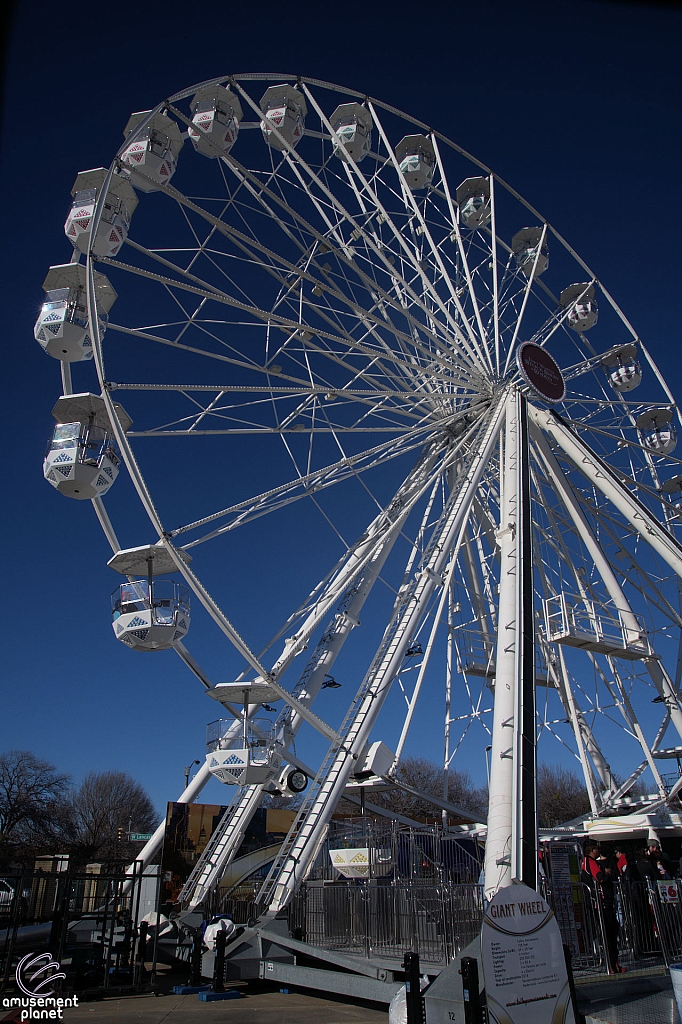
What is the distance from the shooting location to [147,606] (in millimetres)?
14398

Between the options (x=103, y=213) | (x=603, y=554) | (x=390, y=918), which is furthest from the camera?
(x=603, y=554)

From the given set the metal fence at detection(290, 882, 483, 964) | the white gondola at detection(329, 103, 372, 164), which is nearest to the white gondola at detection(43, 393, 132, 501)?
the metal fence at detection(290, 882, 483, 964)

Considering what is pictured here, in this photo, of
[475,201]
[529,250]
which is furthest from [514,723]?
[529,250]

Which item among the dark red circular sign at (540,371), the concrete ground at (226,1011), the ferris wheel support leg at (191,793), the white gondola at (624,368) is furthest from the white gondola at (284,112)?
the concrete ground at (226,1011)

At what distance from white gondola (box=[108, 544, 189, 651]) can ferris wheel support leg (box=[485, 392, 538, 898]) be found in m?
6.50

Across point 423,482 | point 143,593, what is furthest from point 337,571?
point 143,593

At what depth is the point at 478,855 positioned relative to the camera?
2231cm

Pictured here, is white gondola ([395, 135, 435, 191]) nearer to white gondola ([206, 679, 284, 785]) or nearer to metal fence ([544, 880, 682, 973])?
white gondola ([206, 679, 284, 785])

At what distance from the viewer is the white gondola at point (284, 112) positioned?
17.0 meters

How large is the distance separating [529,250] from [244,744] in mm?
17373

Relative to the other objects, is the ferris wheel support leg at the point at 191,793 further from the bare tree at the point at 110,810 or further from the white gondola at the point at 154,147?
the bare tree at the point at 110,810

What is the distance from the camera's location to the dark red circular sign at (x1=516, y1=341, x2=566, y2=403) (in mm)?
16491

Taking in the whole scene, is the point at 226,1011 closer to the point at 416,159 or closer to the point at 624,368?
the point at 416,159

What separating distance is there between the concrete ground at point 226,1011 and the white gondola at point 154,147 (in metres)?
14.4
